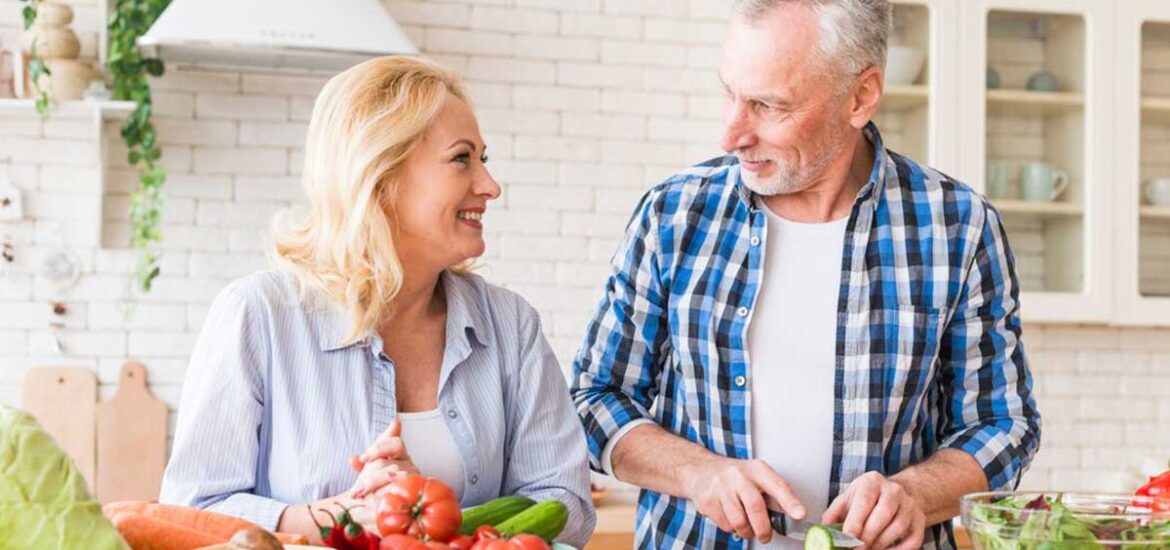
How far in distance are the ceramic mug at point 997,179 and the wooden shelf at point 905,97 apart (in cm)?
31

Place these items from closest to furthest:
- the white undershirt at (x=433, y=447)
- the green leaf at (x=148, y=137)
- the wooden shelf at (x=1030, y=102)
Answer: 1. the white undershirt at (x=433, y=447)
2. the green leaf at (x=148, y=137)
3. the wooden shelf at (x=1030, y=102)

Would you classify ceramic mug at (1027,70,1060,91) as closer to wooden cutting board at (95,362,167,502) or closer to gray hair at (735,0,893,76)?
gray hair at (735,0,893,76)

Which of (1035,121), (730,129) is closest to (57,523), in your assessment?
(730,129)

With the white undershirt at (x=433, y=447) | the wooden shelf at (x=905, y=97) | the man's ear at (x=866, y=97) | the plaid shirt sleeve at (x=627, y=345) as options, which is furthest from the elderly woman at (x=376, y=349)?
the wooden shelf at (x=905, y=97)

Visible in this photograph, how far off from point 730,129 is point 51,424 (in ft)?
8.58

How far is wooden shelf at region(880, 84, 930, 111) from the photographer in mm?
4266

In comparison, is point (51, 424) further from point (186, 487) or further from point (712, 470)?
point (712, 470)

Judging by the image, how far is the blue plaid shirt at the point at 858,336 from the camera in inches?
86.7

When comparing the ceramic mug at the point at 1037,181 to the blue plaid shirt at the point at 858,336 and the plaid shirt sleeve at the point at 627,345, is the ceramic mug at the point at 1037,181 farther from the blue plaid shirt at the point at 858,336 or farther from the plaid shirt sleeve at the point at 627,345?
the plaid shirt sleeve at the point at 627,345

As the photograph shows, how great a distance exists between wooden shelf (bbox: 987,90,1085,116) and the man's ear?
228cm

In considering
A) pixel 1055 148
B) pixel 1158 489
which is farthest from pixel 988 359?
pixel 1055 148

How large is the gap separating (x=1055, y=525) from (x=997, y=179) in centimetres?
307

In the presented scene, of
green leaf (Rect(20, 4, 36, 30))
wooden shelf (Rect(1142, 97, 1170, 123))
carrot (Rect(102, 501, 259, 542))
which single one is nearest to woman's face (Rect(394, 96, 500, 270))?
carrot (Rect(102, 501, 259, 542))

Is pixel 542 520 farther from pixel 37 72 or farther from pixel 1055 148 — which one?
pixel 1055 148
